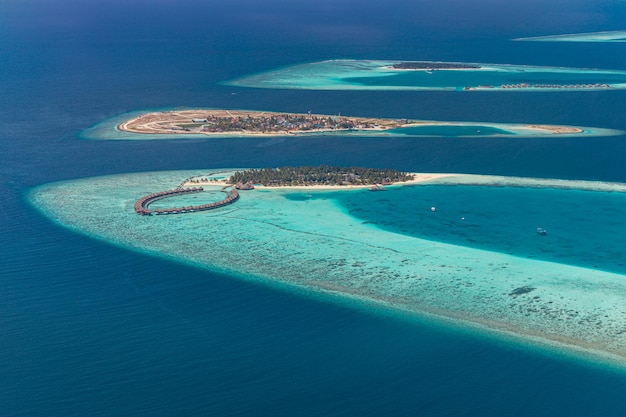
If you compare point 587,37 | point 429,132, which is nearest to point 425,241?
point 429,132

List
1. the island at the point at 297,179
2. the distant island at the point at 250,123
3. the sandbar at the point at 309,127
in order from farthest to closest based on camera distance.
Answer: the distant island at the point at 250,123 < the sandbar at the point at 309,127 < the island at the point at 297,179

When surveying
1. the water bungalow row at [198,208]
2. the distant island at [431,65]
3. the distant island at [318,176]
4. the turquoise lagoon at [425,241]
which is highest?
the distant island at [431,65]

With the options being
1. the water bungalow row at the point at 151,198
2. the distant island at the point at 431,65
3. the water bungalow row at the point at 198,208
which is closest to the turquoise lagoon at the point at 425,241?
the water bungalow row at the point at 151,198

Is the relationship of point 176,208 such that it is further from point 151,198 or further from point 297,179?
point 297,179

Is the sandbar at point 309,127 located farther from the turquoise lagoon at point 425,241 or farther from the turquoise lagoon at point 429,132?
the turquoise lagoon at point 425,241

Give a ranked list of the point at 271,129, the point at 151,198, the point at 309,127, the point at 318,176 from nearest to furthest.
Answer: the point at 151,198 < the point at 318,176 < the point at 271,129 < the point at 309,127

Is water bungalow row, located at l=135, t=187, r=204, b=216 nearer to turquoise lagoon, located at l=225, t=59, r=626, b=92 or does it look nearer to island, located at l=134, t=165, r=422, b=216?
island, located at l=134, t=165, r=422, b=216

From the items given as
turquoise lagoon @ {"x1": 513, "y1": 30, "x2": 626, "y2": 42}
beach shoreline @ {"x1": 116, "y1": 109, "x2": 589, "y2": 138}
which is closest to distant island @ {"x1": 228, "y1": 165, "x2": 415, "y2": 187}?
beach shoreline @ {"x1": 116, "y1": 109, "x2": 589, "y2": 138}

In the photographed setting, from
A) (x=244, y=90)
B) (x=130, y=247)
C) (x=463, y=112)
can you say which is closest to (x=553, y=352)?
(x=130, y=247)
